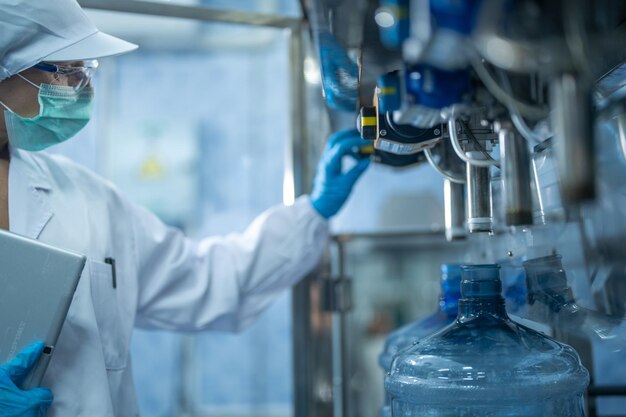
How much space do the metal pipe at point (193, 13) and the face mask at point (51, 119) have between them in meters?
0.31

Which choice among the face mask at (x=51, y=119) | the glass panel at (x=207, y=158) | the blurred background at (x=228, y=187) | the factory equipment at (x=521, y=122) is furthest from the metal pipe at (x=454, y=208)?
the glass panel at (x=207, y=158)

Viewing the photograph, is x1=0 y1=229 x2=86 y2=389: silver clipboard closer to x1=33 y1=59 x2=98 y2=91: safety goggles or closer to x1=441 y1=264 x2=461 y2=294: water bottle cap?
x1=33 y1=59 x2=98 y2=91: safety goggles

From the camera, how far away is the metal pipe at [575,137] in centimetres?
44

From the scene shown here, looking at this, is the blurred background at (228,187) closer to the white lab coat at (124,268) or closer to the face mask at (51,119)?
the white lab coat at (124,268)

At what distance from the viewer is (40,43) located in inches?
40.1

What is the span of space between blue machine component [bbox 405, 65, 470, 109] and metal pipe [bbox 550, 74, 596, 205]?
0.37 ft

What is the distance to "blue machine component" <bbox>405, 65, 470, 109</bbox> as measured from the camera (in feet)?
1.90

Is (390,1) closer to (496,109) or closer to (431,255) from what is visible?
(496,109)

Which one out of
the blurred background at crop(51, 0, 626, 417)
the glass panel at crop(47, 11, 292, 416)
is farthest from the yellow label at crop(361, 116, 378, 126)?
the glass panel at crop(47, 11, 292, 416)

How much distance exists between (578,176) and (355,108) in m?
0.64

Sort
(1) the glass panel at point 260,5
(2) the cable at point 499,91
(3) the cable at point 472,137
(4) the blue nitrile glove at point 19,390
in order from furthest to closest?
1. (1) the glass panel at point 260,5
2. (4) the blue nitrile glove at point 19,390
3. (3) the cable at point 472,137
4. (2) the cable at point 499,91

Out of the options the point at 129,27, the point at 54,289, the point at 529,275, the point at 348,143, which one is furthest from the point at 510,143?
the point at 129,27

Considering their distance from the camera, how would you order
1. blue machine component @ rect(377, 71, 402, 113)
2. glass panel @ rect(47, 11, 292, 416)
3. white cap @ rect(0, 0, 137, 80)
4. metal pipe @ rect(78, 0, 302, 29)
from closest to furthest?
blue machine component @ rect(377, 71, 402, 113)
white cap @ rect(0, 0, 137, 80)
metal pipe @ rect(78, 0, 302, 29)
glass panel @ rect(47, 11, 292, 416)

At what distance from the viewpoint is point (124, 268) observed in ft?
4.03
